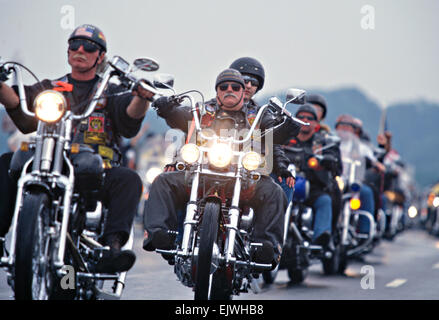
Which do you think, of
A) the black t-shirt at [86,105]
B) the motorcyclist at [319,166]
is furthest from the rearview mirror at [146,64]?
the motorcyclist at [319,166]

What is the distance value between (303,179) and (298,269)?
1.01 meters

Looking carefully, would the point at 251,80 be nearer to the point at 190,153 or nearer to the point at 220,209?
the point at 190,153

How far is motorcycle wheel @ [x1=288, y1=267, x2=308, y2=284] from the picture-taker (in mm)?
10945

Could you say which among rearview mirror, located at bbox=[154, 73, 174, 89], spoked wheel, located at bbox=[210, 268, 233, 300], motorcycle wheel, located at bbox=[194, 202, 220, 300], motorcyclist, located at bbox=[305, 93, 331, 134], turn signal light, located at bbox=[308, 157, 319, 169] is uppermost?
motorcyclist, located at bbox=[305, 93, 331, 134]

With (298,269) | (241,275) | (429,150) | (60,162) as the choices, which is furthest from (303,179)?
(429,150)

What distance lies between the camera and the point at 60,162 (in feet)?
18.9

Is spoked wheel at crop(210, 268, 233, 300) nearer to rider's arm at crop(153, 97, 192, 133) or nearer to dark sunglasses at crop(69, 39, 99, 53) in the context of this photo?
rider's arm at crop(153, 97, 192, 133)

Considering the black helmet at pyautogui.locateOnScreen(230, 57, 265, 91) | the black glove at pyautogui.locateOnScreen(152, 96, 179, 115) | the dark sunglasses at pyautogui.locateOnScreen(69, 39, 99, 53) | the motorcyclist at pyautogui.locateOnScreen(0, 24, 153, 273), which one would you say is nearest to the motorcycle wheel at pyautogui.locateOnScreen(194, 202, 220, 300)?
the motorcyclist at pyautogui.locateOnScreen(0, 24, 153, 273)

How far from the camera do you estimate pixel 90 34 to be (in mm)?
6875

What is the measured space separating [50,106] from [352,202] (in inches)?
323

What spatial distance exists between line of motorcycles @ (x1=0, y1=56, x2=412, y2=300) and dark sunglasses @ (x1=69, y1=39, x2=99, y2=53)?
1.90ft

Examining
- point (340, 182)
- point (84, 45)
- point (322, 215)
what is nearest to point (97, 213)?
point (84, 45)

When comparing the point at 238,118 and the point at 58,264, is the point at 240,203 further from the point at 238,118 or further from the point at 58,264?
the point at 58,264

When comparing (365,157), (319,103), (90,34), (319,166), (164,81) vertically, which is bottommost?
(319,166)
